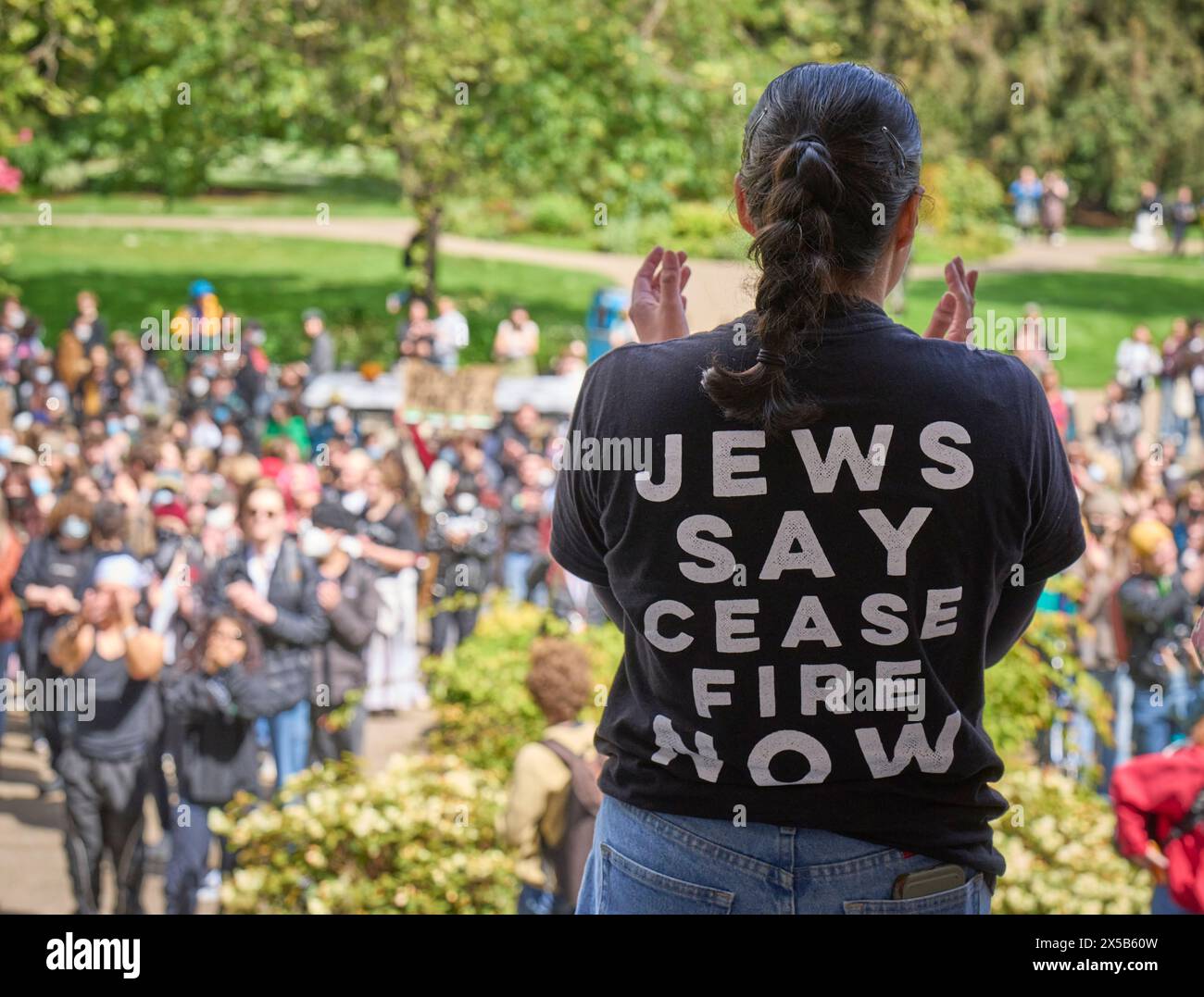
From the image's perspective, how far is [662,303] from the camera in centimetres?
186

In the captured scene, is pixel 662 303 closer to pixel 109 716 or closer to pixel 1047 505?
pixel 1047 505

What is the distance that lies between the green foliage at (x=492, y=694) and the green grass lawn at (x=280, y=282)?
14.4m

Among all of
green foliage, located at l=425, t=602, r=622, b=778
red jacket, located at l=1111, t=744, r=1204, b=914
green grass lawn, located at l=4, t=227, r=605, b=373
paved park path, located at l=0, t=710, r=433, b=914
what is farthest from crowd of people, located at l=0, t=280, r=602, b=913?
green grass lawn, located at l=4, t=227, r=605, b=373

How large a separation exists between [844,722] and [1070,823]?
4.07m

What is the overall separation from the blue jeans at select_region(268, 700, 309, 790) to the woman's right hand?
18.3 feet

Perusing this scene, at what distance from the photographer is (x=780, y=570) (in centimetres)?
157

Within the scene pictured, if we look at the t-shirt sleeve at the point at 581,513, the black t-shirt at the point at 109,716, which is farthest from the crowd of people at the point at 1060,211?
the t-shirt sleeve at the point at 581,513

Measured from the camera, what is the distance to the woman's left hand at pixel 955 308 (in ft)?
5.95

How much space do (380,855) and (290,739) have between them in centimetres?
228

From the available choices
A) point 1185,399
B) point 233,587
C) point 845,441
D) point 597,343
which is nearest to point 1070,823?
point 233,587

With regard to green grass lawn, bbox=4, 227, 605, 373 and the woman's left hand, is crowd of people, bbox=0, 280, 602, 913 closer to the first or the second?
the woman's left hand

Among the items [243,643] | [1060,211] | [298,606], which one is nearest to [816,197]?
[243,643]

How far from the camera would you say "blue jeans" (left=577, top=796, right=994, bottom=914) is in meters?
1.59

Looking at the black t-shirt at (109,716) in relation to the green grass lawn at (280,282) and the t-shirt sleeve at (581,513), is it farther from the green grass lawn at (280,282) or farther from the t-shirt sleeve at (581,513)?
the green grass lawn at (280,282)
